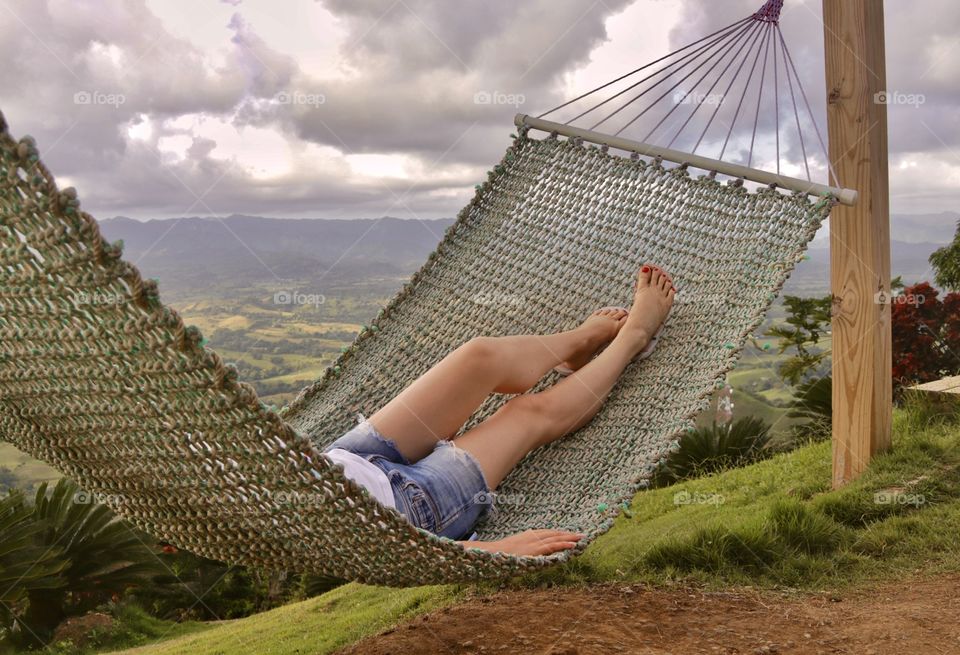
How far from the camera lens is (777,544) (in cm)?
227

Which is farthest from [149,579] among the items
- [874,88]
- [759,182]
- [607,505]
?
[874,88]

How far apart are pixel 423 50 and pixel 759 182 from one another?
2.88 meters

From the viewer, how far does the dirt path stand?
1.76 meters

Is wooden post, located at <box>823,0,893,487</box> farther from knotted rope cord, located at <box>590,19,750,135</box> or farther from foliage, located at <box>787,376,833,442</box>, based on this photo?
foliage, located at <box>787,376,833,442</box>

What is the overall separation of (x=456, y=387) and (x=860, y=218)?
4.33ft

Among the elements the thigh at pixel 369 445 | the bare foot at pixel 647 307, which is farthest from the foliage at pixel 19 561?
the bare foot at pixel 647 307

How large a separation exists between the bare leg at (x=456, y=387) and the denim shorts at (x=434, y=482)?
0.03 meters

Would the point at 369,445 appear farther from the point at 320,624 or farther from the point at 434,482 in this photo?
the point at 320,624

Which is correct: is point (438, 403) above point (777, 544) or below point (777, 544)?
above

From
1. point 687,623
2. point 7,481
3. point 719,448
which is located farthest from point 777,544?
point 7,481

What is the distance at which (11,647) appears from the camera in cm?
310

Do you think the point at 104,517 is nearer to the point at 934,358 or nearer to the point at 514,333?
the point at 514,333

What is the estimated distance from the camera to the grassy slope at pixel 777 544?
7.22 ft

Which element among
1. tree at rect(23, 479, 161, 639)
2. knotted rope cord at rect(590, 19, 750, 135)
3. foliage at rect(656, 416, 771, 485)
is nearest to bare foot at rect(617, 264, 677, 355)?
knotted rope cord at rect(590, 19, 750, 135)
